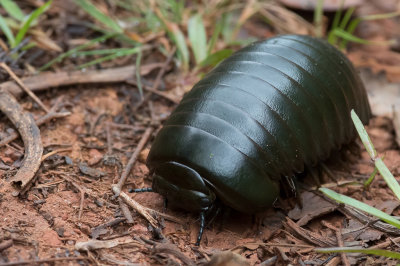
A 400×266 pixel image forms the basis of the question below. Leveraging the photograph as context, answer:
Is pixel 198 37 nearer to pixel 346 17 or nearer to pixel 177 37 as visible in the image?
pixel 177 37

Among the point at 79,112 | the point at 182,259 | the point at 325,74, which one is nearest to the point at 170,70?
the point at 79,112

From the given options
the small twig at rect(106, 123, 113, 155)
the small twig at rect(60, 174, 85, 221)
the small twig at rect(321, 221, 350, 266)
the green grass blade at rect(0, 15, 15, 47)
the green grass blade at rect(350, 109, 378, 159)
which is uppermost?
the green grass blade at rect(0, 15, 15, 47)

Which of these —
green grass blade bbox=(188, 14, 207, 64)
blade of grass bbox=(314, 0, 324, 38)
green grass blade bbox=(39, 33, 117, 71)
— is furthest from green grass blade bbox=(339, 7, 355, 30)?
green grass blade bbox=(39, 33, 117, 71)

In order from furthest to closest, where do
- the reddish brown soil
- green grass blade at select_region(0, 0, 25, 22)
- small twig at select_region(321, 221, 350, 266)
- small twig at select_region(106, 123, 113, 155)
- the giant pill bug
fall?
green grass blade at select_region(0, 0, 25, 22) → small twig at select_region(106, 123, 113, 155) → the giant pill bug → small twig at select_region(321, 221, 350, 266) → the reddish brown soil

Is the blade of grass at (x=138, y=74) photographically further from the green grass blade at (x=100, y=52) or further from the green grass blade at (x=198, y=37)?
the green grass blade at (x=198, y=37)

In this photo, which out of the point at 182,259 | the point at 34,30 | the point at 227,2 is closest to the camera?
the point at 182,259

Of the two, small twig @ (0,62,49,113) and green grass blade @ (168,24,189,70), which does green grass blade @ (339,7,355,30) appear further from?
small twig @ (0,62,49,113)

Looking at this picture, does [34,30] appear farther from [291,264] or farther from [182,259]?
[291,264]

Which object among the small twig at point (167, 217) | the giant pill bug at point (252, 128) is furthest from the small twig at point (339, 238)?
the small twig at point (167, 217)
